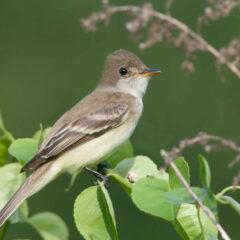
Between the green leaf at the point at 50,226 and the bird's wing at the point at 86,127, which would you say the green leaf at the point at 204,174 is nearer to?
the green leaf at the point at 50,226

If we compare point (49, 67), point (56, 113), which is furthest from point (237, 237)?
point (49, 67)

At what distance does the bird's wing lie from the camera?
3266 mm

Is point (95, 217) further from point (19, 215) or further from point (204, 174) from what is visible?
point (204, 174)

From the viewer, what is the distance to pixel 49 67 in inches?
247

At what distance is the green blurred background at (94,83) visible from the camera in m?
5.48

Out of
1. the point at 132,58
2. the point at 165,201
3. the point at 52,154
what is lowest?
the point at 165,201

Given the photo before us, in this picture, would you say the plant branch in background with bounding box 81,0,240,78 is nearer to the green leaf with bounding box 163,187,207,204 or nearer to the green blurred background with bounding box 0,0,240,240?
the green leaf with bounding box 163,187,207,204

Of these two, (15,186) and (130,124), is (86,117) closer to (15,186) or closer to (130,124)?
(130,124)

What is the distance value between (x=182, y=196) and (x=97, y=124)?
1990mm

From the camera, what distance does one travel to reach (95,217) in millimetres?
2012

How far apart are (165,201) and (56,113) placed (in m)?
4.35

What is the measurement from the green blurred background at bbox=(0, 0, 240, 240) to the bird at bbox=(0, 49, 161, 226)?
3.22 feet

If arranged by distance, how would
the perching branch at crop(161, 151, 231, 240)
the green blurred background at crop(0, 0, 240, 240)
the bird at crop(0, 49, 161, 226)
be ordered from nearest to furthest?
1. the perching branch at crop(161, 151, 231, 240)
2. the bird at crop(0, 49, 161, 226)
3. the green blurred background at crop(0, 0, 240, 240)

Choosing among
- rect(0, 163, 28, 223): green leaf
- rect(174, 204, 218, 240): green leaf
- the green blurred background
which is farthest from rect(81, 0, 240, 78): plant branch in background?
the green blurred background
